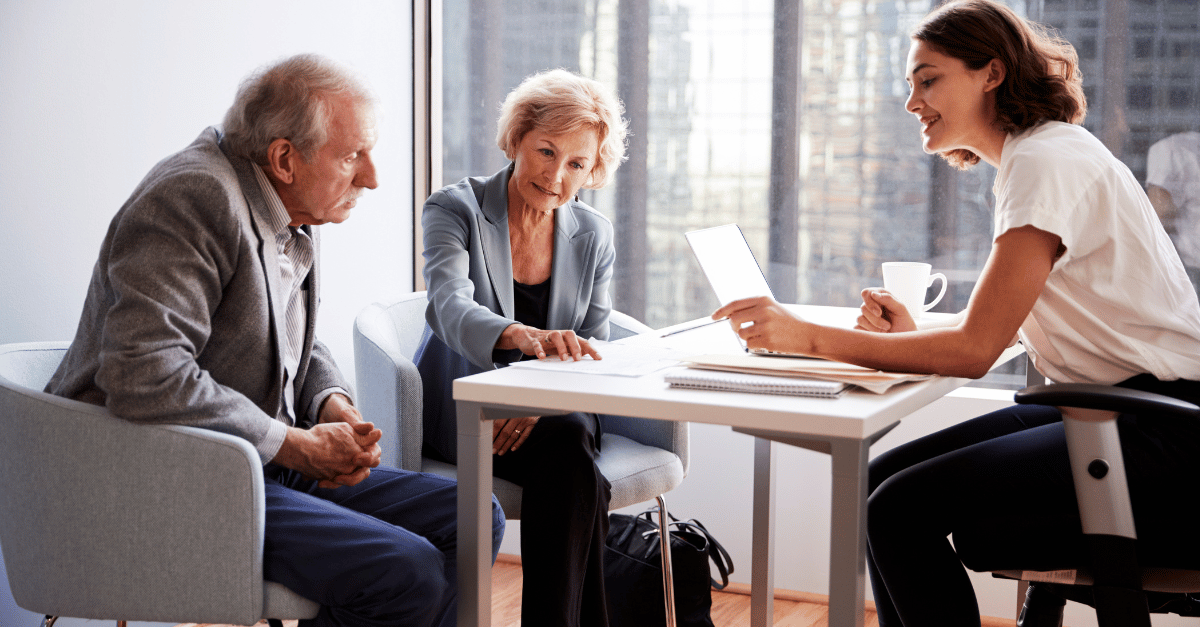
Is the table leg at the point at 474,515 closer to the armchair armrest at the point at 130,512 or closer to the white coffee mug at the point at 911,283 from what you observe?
the armchair armrest at the point at 130,512

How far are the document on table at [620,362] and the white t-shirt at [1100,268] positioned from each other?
0.53 meters

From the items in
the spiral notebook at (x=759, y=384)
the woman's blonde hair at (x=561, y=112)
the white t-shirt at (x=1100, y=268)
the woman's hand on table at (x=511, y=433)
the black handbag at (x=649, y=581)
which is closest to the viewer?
the spiral notebook at (x=759, y=384)

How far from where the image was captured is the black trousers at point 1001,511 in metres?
1.33

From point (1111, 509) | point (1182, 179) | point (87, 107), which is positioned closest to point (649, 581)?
point (1111, 509)

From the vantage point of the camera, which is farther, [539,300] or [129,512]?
[539,300]

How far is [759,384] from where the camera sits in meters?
1.29

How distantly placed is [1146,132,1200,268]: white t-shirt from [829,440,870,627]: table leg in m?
1.74

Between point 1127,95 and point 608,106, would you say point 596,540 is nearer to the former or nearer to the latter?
point 608,106

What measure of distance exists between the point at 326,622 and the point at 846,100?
1.97m

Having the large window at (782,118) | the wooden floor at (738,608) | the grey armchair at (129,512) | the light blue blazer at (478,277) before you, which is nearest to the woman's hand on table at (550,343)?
the light blue blazer at (478,277)

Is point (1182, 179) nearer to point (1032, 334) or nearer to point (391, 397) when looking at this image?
point (1032, 334)

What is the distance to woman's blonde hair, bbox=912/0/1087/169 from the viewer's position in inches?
61.2

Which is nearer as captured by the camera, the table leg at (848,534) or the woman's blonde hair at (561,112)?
the table leg at (848,534)

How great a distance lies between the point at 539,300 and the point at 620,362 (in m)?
0.54
